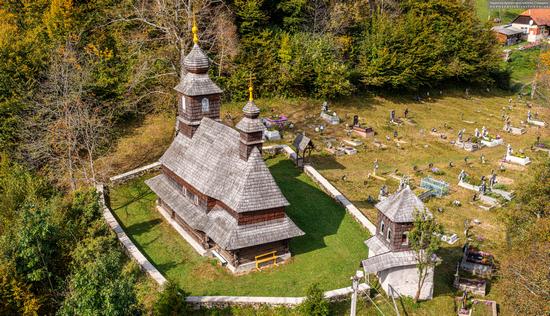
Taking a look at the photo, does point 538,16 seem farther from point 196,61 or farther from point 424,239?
point 424,239

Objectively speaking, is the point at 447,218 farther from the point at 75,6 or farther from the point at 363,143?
the point at 75,6

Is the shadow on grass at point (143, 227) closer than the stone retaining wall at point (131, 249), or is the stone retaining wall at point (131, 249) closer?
the stone retaining wall at point (131, 249)

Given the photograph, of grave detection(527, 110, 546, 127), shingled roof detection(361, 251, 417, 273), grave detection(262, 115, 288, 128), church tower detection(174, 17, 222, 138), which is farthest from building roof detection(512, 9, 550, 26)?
shingled roof detection(361, 251, 417, 273)

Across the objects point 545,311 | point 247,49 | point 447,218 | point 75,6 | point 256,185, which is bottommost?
point 447,218

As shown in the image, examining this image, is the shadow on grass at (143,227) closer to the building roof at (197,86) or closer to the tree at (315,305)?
the building roof at (197,86)

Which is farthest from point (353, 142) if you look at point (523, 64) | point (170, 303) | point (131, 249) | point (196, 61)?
point (523, 64)

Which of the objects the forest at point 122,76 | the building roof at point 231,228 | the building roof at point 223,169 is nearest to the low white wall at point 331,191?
the building roof at point 231,228

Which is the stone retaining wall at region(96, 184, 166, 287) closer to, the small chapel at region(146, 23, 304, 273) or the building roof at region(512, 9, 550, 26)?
the small chapel at region(146, 23, 304, 273)

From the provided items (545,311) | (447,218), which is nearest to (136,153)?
(447,218)
